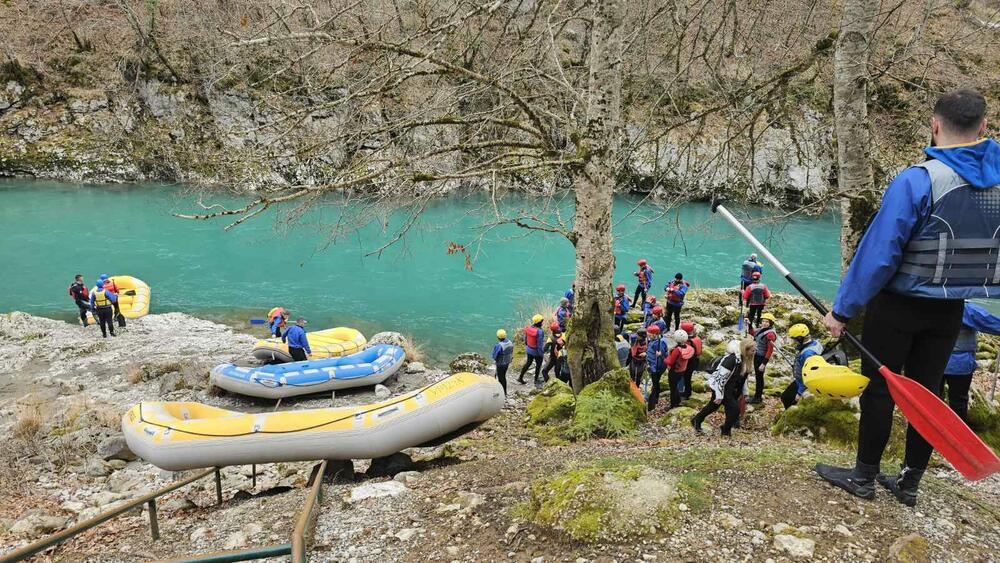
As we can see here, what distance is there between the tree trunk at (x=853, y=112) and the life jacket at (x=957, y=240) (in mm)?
3651

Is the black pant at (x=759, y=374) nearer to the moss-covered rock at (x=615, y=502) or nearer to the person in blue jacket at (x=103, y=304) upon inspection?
the moss-covered rock at (x=615, y=502)

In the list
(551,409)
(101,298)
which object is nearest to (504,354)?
(551,409)

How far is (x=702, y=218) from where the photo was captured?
28984 mm

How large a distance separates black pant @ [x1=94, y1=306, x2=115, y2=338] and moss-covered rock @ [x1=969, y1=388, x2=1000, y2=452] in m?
16.5

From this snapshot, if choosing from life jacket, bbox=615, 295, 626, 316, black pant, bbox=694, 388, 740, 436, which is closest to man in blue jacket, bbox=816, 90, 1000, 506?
black pant, bbox=694, 388, 740, 436

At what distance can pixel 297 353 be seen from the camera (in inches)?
434

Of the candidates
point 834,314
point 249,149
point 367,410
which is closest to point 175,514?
point 367,410

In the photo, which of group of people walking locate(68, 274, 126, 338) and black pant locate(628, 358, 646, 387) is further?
group of people walking locate(68, 274, 126, 338)

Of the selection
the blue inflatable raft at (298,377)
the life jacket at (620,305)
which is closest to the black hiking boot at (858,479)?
the life jacket at (620,305)

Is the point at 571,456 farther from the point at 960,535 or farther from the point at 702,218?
the point at 702,218

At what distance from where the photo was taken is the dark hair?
2.42 m

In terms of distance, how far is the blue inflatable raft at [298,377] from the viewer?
10203 mm

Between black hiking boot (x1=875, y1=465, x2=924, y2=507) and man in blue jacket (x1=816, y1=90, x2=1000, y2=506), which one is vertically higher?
man in blue jacket (x1=816, y1=90, x2=1000, y2=506)

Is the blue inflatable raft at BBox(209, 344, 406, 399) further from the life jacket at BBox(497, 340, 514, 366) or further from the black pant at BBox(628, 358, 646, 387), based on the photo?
the black pant at BBox(628, 358, 646, 387)
